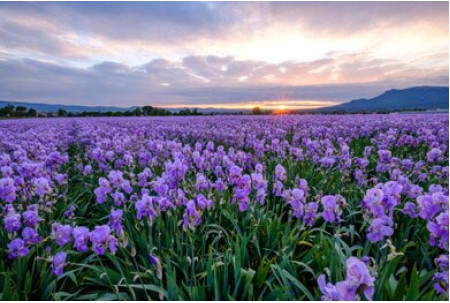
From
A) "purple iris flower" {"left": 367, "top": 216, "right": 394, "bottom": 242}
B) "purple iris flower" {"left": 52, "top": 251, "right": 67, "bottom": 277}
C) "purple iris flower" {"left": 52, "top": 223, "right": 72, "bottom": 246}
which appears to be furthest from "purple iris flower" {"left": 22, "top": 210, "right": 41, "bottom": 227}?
"purple iris flower" {"left": 367, "top": 216, "right": 394, "bottom": 242}

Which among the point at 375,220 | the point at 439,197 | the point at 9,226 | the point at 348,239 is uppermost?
the point at 439,197

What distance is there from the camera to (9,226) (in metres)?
2.64

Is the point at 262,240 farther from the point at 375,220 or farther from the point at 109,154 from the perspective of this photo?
the point at 109,154

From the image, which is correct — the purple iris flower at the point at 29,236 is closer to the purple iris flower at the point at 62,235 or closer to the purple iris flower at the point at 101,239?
the purple iris flower at the point at 62,235

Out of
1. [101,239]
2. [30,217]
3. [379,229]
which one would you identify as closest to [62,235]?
[30,217]

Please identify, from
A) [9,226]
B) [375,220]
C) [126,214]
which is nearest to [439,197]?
[375,220]

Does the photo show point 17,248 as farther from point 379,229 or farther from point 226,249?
point 379,229

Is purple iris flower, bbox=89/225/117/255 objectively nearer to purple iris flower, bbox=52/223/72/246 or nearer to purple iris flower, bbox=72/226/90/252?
purple iris flower, bbox=72/226/90/252

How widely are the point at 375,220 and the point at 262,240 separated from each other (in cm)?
133

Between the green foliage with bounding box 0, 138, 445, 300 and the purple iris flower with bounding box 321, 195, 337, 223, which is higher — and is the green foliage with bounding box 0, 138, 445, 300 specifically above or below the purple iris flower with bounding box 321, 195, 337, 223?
below

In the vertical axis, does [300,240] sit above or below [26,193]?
below

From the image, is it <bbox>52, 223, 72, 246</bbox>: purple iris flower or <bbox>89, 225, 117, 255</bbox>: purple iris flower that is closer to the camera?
<bbox>89, 225, 117, 255</bbox>: purple iris flower

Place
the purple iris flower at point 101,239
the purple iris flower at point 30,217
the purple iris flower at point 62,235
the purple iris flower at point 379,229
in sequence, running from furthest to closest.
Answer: the purple iris flower at point 30,217 → the purple iris flower at point 62,235 → the purple iris flower at point 379,229 → the purple iris flower at point 101,239

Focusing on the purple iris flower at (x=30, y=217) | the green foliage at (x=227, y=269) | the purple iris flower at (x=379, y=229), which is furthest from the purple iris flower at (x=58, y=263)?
the purple iris flower at (x=379, y=229)
